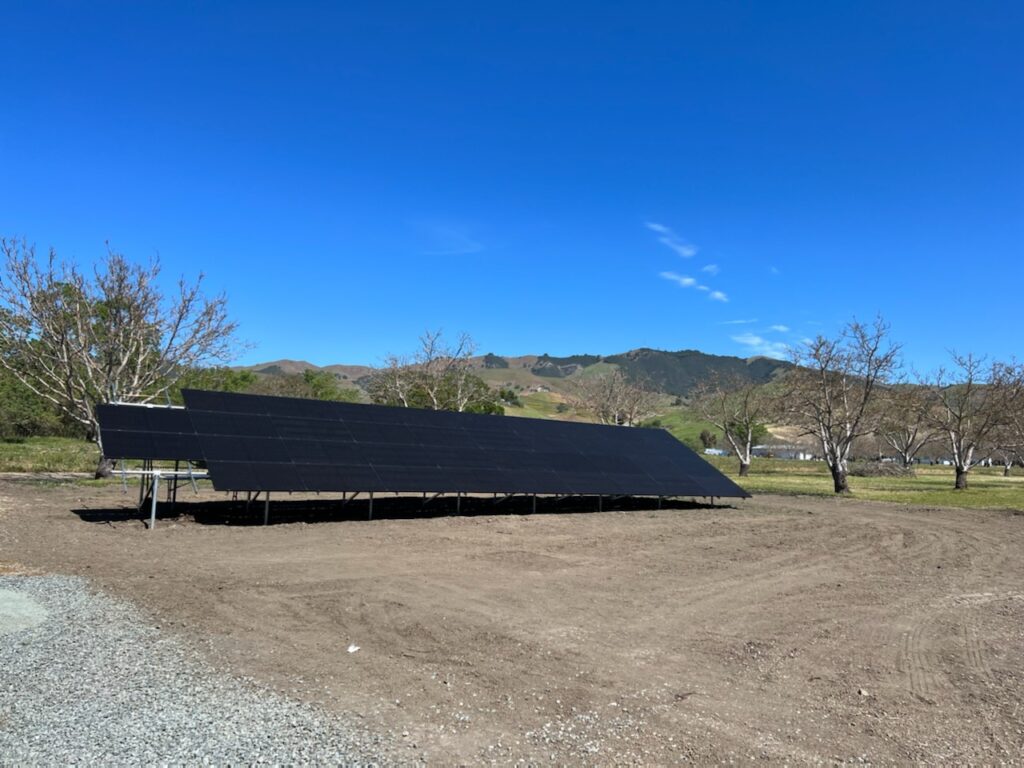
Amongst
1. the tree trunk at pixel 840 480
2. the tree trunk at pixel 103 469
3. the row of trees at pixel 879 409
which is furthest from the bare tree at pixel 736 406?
the tree trunk at pixel 103 469

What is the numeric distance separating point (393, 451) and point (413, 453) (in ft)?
1.95

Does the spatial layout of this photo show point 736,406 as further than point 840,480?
Yes

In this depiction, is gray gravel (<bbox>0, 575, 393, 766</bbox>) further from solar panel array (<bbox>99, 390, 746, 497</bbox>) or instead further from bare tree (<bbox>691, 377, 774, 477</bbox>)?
bare tree (<bbox>691, 377, 774, 477</bbox>)

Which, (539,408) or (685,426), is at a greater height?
(539,408)

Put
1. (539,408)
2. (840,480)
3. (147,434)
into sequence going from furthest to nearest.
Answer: (539,408), (840,480), (147,434)

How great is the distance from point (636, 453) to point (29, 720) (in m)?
21.9

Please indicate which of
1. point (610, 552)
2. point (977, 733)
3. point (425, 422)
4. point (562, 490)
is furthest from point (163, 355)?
point (977, 733)

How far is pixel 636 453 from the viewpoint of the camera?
25250 mm

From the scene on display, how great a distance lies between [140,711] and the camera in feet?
16.9

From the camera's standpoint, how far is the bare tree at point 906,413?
4809 centimetres

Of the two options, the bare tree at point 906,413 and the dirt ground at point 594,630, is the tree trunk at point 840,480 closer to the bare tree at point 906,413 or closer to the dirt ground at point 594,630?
the bare tree at point 906,413

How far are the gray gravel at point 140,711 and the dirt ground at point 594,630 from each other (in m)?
0.39

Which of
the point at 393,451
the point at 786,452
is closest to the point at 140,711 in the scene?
the point at 393,451

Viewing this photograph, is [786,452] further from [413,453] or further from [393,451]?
[393,451]
